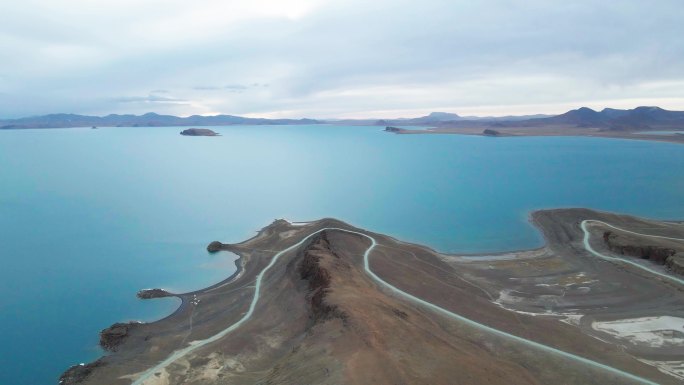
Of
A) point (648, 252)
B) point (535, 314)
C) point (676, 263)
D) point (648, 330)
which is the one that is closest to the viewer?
point (648, 330)

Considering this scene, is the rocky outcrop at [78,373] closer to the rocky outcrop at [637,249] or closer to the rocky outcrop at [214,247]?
the rocky outcrop at [214,247]

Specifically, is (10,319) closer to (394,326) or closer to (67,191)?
(394,326)

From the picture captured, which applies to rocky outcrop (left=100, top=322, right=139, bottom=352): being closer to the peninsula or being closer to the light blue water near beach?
the peninsula

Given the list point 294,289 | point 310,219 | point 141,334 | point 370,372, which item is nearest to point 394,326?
point 370,372

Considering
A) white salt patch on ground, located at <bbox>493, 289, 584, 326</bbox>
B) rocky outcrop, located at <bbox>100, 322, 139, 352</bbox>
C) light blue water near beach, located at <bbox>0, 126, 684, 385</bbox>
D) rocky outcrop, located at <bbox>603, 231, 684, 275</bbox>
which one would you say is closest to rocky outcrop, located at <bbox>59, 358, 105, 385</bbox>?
light blue water near beach, located at <bbox>0, 126, 684, 385</bbox>

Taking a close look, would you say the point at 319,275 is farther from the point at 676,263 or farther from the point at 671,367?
the point at 676,263

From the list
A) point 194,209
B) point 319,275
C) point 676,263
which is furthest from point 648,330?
point 194,209
